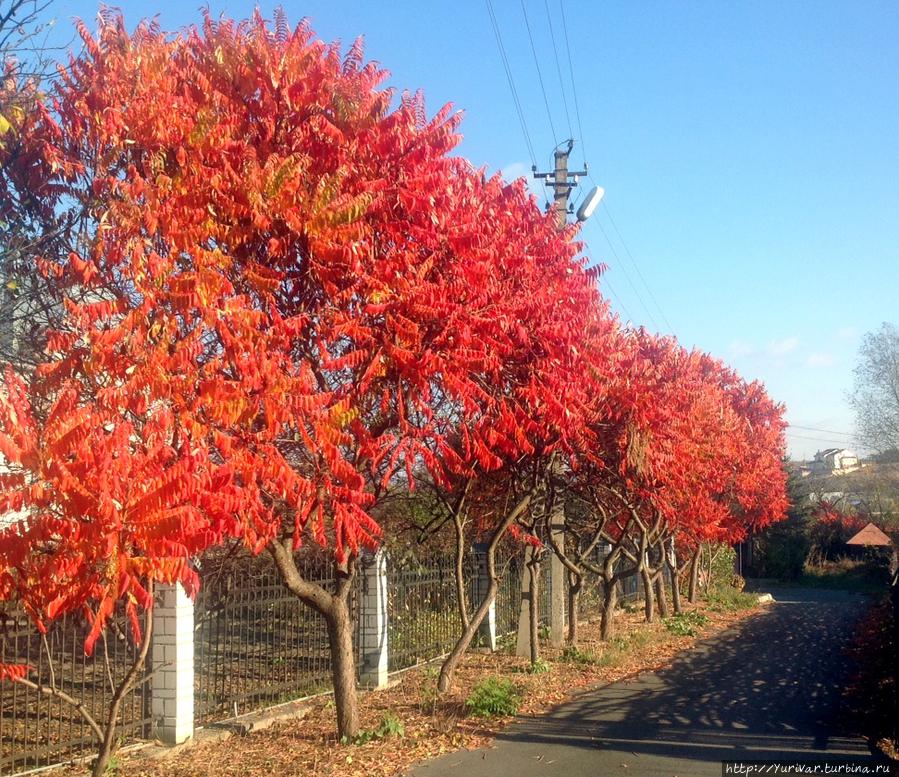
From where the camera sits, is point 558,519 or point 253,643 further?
point 558,519

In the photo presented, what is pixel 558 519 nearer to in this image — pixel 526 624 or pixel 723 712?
pixel 526 624

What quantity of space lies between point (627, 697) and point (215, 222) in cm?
777

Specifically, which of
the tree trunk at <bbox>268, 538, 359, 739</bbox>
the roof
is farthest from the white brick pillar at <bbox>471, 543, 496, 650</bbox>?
the roof

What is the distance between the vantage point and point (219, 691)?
939cm

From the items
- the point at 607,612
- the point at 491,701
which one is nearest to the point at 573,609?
the point at 607,612

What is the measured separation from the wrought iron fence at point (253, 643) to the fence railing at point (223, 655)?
0.01m

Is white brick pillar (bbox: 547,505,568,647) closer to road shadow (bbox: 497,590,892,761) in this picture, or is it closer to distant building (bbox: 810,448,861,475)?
road shadow (bbox: 497,590,892,761)

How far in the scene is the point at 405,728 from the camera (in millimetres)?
8930

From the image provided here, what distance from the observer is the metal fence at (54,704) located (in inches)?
273

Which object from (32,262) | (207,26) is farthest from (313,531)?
(207,26)

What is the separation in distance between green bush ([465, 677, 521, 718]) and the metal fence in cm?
351

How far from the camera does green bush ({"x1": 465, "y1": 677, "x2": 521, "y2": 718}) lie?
971 cm

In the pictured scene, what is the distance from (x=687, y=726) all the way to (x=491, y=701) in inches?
84.0

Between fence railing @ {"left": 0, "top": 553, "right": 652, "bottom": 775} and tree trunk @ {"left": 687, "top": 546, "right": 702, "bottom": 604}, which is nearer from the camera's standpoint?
fence railing @ {"left": 0, "top": 553, "right": 652, "bottom": 775}
